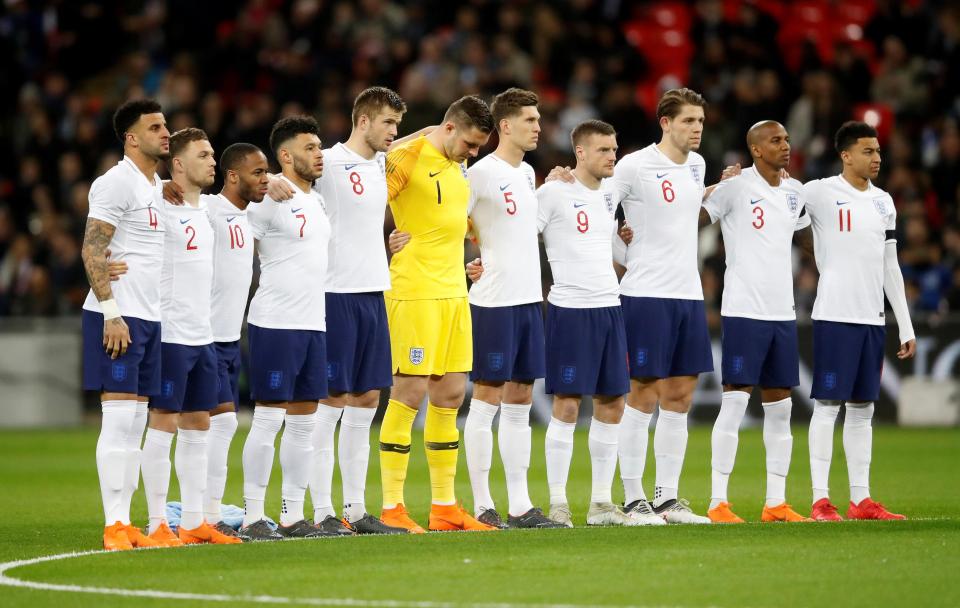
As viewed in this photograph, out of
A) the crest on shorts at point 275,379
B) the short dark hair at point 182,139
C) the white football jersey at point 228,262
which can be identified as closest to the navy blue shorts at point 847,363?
the crest on shorts at point 275,379

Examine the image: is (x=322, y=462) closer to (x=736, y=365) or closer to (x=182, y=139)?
(x=182, y=139)

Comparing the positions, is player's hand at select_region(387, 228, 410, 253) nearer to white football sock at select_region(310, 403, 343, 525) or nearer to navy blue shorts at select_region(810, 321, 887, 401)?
white football sock at select_region(310, 403, 343, 525)

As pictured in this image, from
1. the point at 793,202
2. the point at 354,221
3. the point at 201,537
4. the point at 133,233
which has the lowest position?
the point at 201,537

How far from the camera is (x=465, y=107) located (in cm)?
1009

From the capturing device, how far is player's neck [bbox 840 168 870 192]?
440 inches

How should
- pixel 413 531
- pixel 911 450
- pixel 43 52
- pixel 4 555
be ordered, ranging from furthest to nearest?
1. pixel 43 52
2. pixel 911 450
3. pixel 413 531
4. pixel 4 555

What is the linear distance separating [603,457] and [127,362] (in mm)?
3181

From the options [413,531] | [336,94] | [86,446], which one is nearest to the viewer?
[413,531]

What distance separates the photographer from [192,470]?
943 centimetres

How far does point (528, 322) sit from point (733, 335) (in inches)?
57.0

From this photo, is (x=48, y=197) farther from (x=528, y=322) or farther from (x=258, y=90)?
(x=528, y=322)

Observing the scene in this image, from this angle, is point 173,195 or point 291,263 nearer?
point 173,195

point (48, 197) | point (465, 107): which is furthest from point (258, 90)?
point (465, 107)

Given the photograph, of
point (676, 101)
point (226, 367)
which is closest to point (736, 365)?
point (676, 101)
